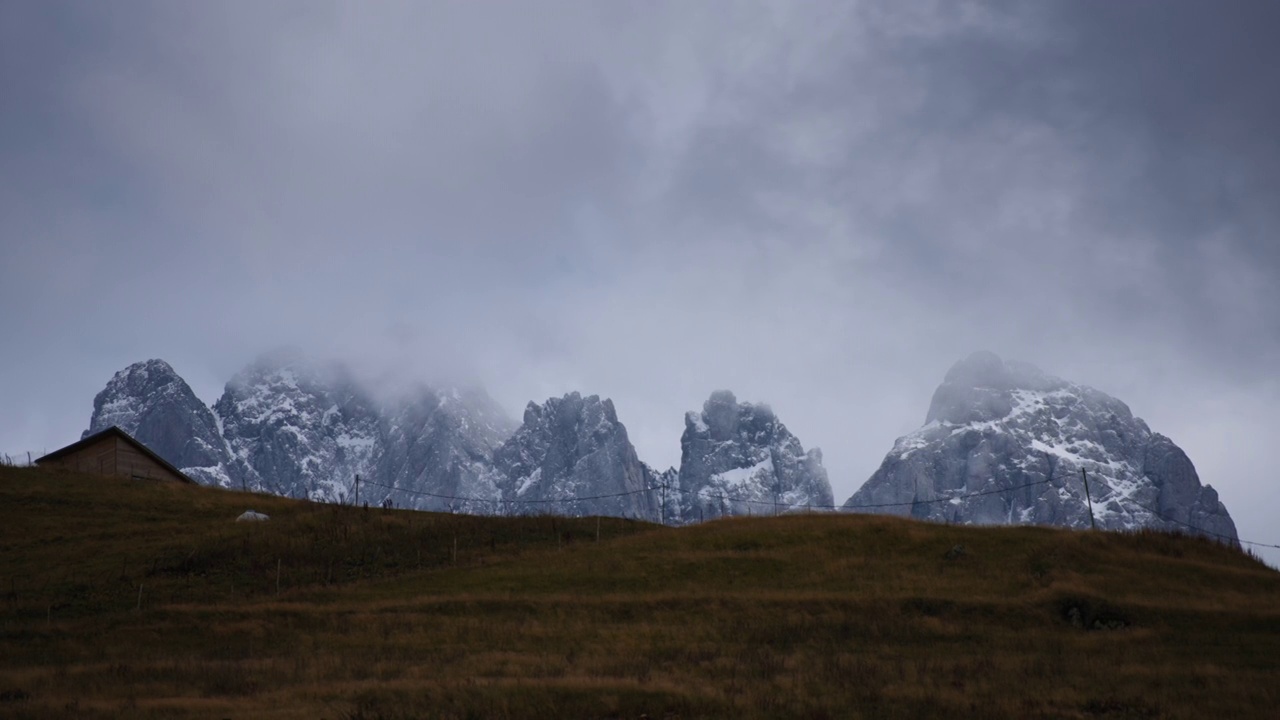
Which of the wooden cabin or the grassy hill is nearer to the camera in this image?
the grassy hill

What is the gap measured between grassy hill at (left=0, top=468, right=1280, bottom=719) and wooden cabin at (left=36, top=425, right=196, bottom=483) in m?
15.4

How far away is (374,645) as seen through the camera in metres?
33.0

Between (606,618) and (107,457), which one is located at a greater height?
(107,457)

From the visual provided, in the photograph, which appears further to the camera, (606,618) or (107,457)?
(107,457)

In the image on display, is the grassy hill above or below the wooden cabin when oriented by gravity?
below

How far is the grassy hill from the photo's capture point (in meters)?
24.4

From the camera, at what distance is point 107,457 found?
77.1m

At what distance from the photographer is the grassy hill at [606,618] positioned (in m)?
24.4

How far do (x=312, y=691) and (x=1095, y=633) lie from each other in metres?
25.0

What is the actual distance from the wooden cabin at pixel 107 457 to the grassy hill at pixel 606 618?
15383mm

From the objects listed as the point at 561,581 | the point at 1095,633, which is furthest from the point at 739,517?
the point at 1095,633

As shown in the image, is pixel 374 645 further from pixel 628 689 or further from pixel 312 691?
pixel 628 689

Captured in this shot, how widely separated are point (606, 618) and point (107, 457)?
55.7 m

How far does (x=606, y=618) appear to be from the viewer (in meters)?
37.6
